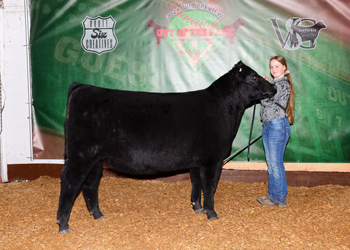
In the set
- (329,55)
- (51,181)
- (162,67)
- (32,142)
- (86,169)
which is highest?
(329,55)

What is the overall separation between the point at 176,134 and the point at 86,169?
110 cm

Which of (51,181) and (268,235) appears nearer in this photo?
(268,235)

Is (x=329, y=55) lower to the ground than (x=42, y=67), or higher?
higher

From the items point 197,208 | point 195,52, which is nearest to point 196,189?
point 197,208

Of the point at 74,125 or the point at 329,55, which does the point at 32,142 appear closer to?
the point at 74,125

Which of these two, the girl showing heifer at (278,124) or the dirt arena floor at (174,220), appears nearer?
the dirt arena floor at (174,220)

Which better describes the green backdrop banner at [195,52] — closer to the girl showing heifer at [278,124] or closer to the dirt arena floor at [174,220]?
the dirt arena floor at [174,220]

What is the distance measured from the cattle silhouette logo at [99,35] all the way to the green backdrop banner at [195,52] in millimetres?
18

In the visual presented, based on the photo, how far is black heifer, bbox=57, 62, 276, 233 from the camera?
3.58 m

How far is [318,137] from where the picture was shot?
5.51 metres

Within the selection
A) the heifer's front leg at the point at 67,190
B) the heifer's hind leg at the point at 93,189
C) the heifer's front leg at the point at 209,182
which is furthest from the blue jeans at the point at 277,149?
the heifer's front leg at the point at 67,190

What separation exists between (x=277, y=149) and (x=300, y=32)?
2291 millimetres

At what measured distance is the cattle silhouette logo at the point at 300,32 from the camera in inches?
213

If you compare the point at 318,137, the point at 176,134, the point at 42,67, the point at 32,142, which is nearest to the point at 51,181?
the point at 32,142
